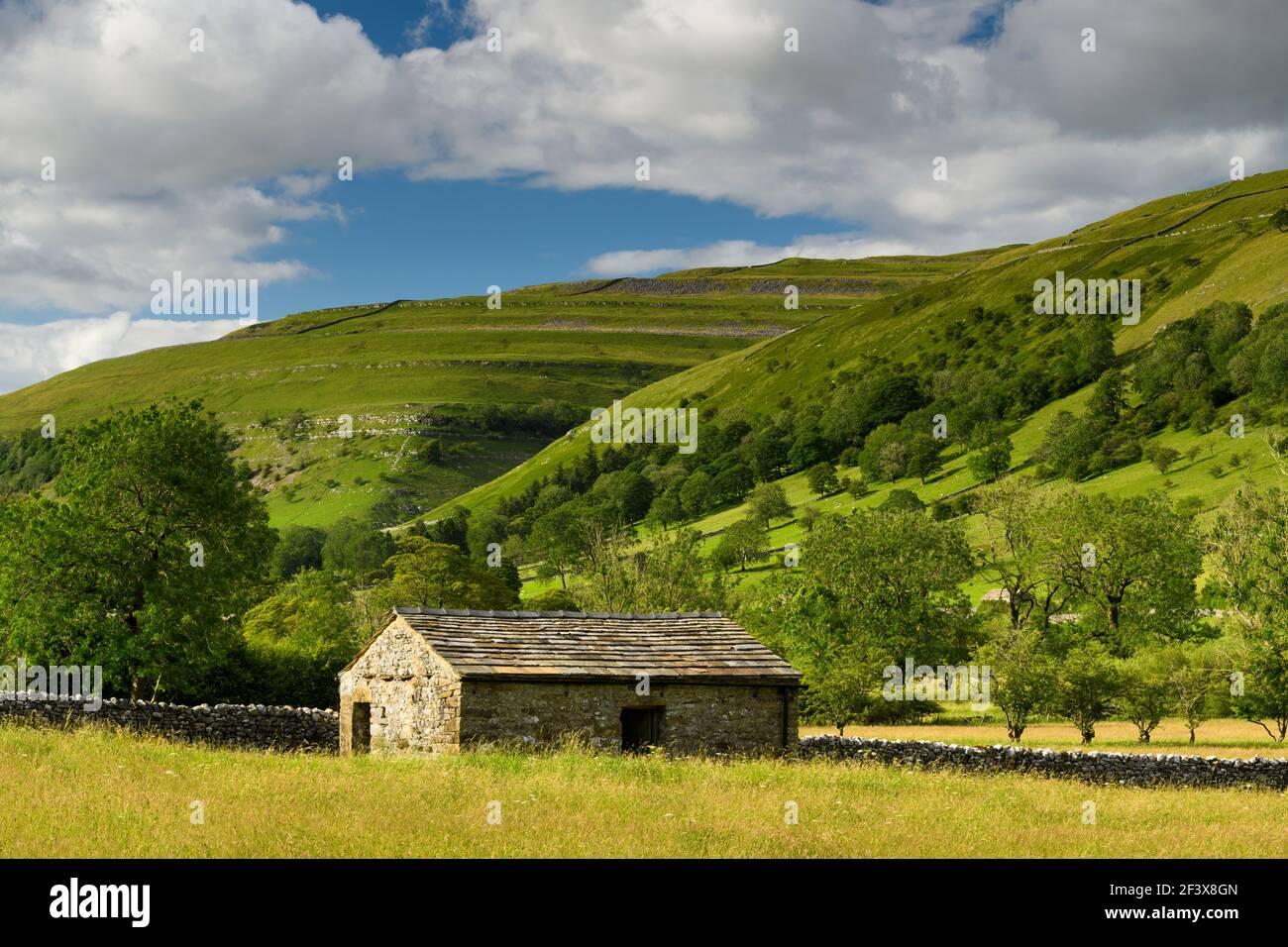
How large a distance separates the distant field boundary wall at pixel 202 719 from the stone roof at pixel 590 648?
181 inches

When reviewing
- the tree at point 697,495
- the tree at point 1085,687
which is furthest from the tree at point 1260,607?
the tree at point 697,495

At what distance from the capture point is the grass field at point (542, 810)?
508 inches

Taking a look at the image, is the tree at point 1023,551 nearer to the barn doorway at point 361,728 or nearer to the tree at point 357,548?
the barn doorway at point 361,728

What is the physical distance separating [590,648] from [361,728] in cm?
620

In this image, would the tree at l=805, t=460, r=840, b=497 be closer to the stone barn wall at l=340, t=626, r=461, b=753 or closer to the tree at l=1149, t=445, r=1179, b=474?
the tree at l=1149, t=445, r=1179, b=474

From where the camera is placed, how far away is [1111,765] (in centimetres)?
2941

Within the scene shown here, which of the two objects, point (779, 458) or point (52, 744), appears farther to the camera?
point (779, 458)

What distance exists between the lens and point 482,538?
153 m

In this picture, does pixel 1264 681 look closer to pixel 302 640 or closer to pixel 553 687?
pixel 553 687

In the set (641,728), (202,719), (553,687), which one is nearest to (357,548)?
(202,719)
